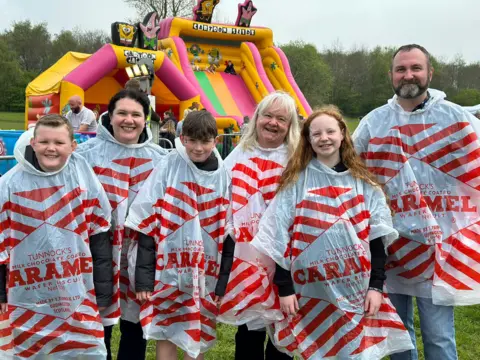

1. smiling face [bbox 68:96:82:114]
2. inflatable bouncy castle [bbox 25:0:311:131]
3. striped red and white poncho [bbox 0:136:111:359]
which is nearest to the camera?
striped red and white poncho [bbox 0:136:111:359]

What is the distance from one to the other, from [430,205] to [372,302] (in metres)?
0.62

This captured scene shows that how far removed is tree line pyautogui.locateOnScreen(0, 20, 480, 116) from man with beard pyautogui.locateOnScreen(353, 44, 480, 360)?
90.5ft

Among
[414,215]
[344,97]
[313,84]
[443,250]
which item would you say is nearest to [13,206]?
[414,215]

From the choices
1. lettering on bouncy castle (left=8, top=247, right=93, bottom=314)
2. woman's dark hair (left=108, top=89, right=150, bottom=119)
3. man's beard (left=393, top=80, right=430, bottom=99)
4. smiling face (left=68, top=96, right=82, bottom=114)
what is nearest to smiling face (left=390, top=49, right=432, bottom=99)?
man's beard (left=393, top=80, right=430, bottom=99)

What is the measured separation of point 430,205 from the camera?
2.45m

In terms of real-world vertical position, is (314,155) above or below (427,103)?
below

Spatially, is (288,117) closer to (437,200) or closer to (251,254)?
(251,254)

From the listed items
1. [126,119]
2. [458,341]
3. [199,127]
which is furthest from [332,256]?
[458,341]

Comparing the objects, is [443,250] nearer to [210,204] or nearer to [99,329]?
[210,204]

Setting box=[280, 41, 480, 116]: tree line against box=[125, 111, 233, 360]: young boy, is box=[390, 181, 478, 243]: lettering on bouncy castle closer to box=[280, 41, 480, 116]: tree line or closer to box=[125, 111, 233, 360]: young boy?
box=[125, 111, 233, 360]: young boy

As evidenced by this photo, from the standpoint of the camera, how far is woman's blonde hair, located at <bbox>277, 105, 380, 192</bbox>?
2.34m

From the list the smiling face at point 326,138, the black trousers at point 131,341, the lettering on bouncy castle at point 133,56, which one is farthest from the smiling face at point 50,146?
the lettering on bouncy castle at point 133,56

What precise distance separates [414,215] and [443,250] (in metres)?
0.24

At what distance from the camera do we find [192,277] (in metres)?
2.44
